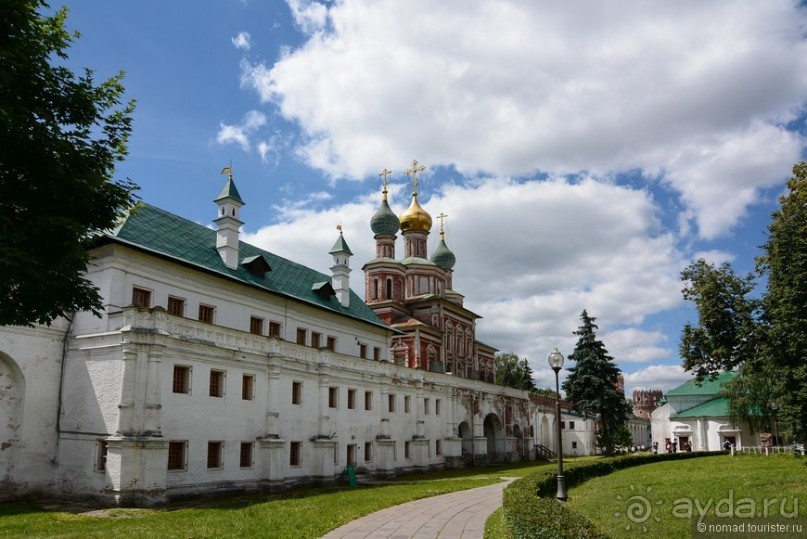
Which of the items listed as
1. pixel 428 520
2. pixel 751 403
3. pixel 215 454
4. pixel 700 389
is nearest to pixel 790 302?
pixel 428 520

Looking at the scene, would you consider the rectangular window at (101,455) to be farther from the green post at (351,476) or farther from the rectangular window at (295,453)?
the green post at (351,476)

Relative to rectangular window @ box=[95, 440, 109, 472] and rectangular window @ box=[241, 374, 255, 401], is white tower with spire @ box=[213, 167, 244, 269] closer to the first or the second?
rectangular window @ box=[241, 374, 255, 401]

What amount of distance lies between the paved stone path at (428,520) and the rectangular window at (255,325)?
557 inches

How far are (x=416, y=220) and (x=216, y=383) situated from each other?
37.7 meters

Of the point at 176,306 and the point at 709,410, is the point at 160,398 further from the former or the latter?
the point at 709,410

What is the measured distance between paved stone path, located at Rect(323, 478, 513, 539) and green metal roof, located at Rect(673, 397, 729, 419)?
4889 centimetres

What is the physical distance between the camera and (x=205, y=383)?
1060 inches

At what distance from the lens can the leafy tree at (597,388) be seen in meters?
56.2

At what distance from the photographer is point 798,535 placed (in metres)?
13.1

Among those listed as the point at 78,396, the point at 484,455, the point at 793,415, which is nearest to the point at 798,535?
the point at 793,415

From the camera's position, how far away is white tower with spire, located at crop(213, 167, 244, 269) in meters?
33.2

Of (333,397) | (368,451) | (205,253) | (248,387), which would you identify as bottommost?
(368,451)

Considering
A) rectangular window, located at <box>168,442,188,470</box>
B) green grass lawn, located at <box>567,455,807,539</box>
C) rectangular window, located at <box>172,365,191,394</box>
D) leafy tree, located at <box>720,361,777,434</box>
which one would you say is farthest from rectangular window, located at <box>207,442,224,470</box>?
leafy tree, located at <box>720,361,777,434</box>

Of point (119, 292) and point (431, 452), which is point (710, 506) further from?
point (431, 452)
